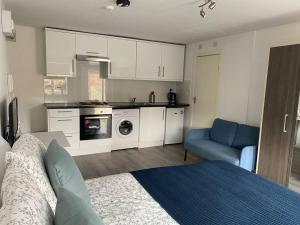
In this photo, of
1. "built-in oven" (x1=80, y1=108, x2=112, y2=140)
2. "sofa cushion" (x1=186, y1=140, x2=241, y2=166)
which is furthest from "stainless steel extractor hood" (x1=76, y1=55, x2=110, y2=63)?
"sofa cushion" (x1=186, y1=140, x2=241, y2=166)

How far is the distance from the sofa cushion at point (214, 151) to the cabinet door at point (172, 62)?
6.20ft

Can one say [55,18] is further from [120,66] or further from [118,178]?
[118,178]

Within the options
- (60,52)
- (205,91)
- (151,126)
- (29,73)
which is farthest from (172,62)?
(29,73)

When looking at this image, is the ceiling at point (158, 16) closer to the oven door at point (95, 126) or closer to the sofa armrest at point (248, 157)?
the oven door at point (95, 126)

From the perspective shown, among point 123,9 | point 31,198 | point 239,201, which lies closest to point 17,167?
point 31,198

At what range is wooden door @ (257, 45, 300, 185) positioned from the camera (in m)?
2.77

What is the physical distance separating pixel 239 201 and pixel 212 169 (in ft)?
1.97

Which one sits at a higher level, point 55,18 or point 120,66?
point 55,18

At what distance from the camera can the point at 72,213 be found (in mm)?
873

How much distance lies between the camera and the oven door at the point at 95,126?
418cm

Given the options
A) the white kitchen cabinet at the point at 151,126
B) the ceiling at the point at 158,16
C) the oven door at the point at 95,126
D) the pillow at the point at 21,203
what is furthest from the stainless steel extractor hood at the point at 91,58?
the pillow at the point at 21,203

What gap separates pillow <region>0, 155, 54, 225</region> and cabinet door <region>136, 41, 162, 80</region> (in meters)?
3.98

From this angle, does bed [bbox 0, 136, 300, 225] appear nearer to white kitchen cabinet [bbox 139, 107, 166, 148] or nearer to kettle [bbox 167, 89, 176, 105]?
white kitchen cabinet [bbox 139, 107, 166, 148]

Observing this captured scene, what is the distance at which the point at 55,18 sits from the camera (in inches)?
134
